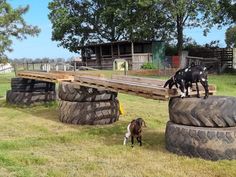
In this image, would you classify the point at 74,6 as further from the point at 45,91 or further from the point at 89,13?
the point at 45,91

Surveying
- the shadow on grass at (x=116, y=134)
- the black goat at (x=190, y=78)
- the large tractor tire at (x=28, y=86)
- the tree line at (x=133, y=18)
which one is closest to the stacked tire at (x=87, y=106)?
the shadow on grass at (x=116, y=134)

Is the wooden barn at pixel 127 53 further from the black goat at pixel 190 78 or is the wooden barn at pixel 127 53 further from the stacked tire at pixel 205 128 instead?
the stacked tire at pixel 205 128

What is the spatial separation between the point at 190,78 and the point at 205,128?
3.19 ft

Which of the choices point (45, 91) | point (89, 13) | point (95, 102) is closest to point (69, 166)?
point (95, 102)

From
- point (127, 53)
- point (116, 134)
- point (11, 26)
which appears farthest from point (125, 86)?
point (127, 53)

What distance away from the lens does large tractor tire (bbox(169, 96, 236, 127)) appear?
716 centimetres

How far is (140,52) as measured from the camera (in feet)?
152

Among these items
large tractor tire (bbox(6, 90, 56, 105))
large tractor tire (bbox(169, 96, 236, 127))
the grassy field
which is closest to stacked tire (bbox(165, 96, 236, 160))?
large tractor tire (bbox(169, 96, 236, 127))

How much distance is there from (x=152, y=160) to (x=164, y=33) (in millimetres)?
39454

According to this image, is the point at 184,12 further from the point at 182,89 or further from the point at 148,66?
the point at 182,89

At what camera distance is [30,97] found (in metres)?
15.5

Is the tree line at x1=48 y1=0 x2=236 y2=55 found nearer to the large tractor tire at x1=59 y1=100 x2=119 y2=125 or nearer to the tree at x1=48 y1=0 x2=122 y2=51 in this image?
the tree at x1=48 y1=0 x2=122 y2=51

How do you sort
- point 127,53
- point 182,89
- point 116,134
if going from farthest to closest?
point 127,53 < point 116,134 < point 182,89

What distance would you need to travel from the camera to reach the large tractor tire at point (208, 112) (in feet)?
23.5
